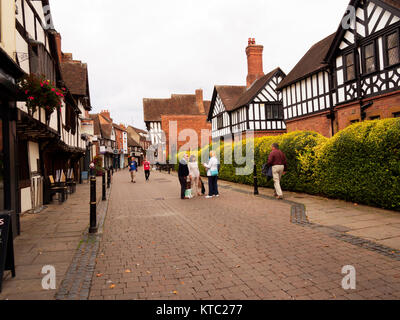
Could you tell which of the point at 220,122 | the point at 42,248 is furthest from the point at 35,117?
the point at 220,122

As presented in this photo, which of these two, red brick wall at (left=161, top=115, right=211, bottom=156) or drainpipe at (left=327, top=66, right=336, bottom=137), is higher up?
red brick wall at (left=161, top=115, right=211, bottom=156)

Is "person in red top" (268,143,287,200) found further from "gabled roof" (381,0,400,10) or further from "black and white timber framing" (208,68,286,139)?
"black and white timber framing" (208,68,286,139)

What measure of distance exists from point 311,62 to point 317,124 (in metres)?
4.53

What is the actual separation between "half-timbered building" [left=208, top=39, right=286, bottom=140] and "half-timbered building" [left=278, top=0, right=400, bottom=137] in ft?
18.6

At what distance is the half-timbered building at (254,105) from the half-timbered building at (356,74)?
5.66 m

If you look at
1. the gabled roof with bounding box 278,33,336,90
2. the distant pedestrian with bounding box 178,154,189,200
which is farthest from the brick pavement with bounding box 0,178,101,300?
the gabled roof with bounding box 278,33,336,90

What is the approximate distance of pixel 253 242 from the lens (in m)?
5.47

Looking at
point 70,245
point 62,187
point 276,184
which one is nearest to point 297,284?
point 70,245

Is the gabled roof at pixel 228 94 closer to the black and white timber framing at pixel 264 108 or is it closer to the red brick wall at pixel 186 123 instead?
the black and white timber framing at pixel 264 108

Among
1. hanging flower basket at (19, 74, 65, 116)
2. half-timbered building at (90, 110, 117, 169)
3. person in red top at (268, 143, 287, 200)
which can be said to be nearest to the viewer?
hanging flower basket at (19, 74, 65, 116)

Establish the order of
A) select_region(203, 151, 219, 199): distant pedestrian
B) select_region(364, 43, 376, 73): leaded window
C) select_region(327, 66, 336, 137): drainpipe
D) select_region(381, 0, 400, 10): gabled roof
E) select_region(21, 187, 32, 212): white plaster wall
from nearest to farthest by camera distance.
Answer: select_region(21, 187, 32, 212): white plaster wall
select_region(203, 151, 219, 199): distant pedestrian
select_region(381, 0, 400, 10): gabled roof
select_region(364, 43, 376, 73): leaded window
select_region(327, 66, 336, 137): drainpipe

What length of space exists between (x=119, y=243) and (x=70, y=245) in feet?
2.99

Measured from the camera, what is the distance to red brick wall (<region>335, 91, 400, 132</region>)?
13062 millimetres

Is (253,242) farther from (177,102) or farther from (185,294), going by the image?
(177,102)
